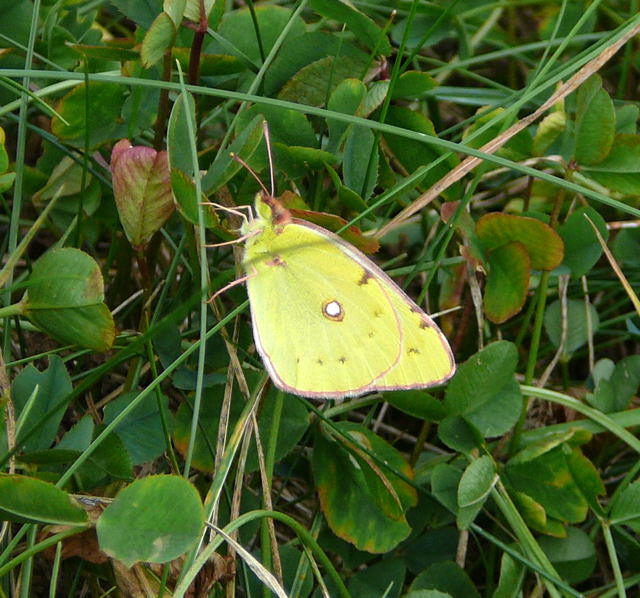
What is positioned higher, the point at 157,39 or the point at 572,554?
the point at 157,39

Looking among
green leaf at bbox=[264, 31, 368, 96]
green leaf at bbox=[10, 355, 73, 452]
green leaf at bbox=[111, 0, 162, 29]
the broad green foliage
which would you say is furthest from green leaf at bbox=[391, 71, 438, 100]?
green leaf at bbox=[10, 355, 73, 452]

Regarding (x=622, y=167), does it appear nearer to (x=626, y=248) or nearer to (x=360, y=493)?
(x=626, y=248)

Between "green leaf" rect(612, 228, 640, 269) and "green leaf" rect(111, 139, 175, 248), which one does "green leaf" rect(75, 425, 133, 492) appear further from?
"green leaf" rect(612, 228, 640, 269)

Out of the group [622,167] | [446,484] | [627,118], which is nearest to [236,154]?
[446,484]

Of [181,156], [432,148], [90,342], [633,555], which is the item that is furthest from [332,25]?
[633,555]

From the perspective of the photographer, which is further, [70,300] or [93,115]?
[93,115]

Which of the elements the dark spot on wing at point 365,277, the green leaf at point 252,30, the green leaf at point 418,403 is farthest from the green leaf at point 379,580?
the green leaf at point 252,30

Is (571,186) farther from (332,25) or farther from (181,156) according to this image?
(332,25)
